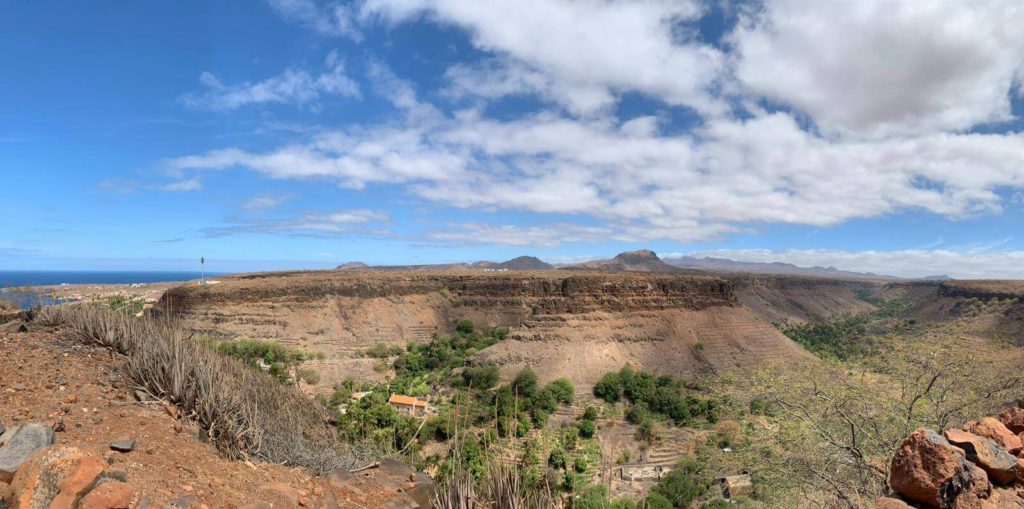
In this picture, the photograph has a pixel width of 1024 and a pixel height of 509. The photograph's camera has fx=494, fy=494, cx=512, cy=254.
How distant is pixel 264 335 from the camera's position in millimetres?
49625

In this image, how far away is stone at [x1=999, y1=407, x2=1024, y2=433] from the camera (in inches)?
291

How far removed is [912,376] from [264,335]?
167ft

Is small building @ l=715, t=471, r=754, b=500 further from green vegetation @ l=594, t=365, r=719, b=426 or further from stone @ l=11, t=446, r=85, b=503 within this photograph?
stone @ l=11, t=446, r=85, b=503

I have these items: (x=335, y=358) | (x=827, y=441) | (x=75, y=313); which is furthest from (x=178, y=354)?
(x=335, y=358)

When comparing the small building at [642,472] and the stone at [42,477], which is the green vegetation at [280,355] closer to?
the small building at [642,472]

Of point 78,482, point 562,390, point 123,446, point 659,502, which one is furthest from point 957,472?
point 562,390

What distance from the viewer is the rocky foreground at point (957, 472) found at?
5.98 meters

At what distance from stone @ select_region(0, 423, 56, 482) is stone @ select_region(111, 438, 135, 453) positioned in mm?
551

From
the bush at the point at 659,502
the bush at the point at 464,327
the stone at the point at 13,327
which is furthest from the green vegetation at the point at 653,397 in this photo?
the stone at the point at 13,327

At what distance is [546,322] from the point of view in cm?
4906

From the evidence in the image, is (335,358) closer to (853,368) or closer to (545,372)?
(545,372)

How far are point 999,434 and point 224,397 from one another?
1132cm

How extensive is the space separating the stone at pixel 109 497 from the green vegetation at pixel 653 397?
34368 mm

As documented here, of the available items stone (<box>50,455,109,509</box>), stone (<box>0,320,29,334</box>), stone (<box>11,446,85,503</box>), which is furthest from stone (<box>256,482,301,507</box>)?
stone (<box>0,320,29,334</box>)
